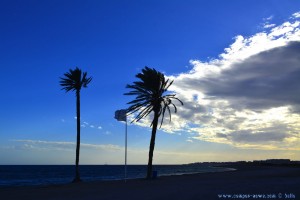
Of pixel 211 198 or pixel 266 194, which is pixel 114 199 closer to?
pixel 211 198

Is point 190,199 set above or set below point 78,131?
below

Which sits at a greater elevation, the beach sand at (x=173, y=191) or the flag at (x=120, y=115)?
the flag at (x=120, y=115)

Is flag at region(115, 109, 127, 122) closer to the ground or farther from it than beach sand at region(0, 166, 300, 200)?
farther from it

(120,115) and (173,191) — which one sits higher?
(120,115)

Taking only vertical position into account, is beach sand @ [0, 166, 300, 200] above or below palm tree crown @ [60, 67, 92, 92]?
below

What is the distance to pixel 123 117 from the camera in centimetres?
3297

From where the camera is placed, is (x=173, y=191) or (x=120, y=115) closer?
(x=173, y=191)

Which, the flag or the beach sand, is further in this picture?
the flag

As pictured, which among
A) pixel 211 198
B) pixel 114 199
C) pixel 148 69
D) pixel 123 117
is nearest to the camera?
pixel 211 198

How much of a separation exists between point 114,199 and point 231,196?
532 cm

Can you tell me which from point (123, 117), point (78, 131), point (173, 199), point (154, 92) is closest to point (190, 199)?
point (173, 199)

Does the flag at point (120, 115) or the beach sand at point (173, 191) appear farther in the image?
the flag at point (120, 115)

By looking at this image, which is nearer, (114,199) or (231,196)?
(231,196)

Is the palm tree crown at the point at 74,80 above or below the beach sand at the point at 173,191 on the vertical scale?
above
